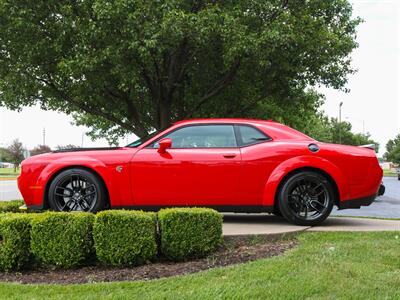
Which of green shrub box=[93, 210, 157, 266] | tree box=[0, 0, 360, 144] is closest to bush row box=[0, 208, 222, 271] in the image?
green shrub box=[93, 210, 157, 266]

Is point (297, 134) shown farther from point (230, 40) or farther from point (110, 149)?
point (230, 40)

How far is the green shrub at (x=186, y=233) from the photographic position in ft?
15.5

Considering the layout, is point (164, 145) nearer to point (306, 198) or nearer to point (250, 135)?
point (250, 135)

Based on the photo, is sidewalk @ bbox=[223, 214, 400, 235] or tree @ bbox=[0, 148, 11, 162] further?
tree @ bbox=[0, 148, 11, 162]

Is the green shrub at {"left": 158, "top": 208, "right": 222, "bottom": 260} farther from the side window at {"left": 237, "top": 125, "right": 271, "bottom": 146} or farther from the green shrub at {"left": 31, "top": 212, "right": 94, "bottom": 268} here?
the side window at {"left": 237, "top": 125, "right": 271, "bottom": 146}

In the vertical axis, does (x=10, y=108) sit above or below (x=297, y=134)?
above

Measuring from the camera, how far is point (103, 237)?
460 cm

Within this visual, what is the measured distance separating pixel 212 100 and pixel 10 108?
6984 mm

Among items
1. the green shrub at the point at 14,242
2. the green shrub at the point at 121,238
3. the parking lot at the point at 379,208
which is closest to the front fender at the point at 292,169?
the green shrub at the point at 121,238

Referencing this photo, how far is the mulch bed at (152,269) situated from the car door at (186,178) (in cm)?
92

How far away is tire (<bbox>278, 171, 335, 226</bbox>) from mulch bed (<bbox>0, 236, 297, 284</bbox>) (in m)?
0.82

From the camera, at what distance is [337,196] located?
6.08 meters

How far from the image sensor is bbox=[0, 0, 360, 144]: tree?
10.7 m

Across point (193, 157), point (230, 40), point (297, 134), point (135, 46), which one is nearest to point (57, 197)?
point (193, 157)
